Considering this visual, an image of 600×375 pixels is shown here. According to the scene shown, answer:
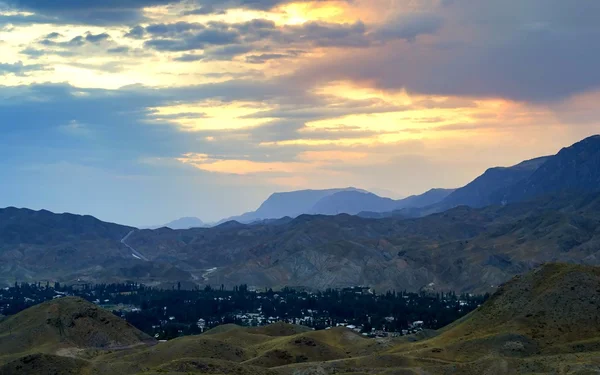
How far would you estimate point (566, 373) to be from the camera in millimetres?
120688

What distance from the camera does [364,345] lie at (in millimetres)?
180625

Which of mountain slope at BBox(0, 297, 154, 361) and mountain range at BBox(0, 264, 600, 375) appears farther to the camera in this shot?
mountain slope at BBox(0, 297, 154, 361)

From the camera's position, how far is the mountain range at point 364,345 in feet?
438

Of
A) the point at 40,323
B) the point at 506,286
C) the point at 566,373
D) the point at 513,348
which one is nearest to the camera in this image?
the point at 566,373

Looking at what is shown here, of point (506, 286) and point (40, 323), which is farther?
point (40, 323)

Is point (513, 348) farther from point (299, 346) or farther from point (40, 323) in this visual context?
point (40, 323)

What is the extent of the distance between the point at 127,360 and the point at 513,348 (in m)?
76.8

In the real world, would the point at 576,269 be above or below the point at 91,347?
above

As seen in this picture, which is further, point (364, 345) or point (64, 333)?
point (64, 333)

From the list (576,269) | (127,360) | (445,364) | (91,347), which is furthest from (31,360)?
(576,269)

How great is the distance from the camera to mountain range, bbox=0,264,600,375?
438ft

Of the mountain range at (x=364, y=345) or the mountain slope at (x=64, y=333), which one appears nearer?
the mountain range at (x=364, y=345)

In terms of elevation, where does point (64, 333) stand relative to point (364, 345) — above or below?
above

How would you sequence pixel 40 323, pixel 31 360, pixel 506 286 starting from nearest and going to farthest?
pixel 31 360 → pixel 506 286 → pixel 40 323
